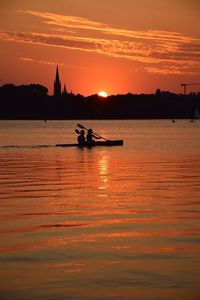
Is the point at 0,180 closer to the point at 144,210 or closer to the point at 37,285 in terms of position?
the point at 144,210

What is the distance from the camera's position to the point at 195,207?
2327 cm

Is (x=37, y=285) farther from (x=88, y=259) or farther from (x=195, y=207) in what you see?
(x=195, y=207)

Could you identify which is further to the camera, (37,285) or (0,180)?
(0,180)

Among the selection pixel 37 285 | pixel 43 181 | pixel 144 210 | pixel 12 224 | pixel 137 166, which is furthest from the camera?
pixel 137 166

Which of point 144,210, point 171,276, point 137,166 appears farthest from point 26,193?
point 137,166

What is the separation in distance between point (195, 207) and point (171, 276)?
32.6 feet

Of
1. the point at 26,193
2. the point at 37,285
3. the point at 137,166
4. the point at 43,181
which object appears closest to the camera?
the point at 37,285

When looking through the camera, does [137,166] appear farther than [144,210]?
Yes

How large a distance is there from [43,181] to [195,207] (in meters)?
12.6

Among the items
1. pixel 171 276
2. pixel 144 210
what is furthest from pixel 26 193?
pixel 171 276

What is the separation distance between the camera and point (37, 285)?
12.9m

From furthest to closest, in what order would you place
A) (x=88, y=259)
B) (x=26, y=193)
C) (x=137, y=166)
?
(x=137, y=166) < (x=26, y=193) < (x=88, y=259)

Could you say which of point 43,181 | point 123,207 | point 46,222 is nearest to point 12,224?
point 46,222

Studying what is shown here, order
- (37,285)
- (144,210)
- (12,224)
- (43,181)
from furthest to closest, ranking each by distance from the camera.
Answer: (43,181) → (144,210) → (12,224) → (37,285)
